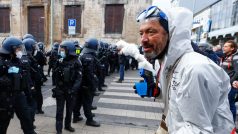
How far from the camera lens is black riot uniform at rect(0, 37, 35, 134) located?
3.65m

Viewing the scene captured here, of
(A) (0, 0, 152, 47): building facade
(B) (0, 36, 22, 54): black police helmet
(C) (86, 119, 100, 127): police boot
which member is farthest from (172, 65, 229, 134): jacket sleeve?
(A) (0, 0, 152, 47): building facade

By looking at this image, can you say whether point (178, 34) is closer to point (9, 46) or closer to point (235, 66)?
point (9, 46)

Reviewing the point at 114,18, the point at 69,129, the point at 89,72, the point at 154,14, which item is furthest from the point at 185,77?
the point at 114,18

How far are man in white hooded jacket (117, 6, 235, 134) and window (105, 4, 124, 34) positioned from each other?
22.6m

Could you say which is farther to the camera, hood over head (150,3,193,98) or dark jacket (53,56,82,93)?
dark jacket (53,56,82,93)

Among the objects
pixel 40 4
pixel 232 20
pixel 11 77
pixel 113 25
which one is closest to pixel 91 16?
pixel 113 25

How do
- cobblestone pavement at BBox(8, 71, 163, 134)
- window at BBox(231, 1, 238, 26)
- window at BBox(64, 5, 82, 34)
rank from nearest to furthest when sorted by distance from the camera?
cobblestone pavement at BBox(8, 71, 163, 134) → window at BBox(231, 1, 238, 26) → window at BBox(64, 5, 82, 34)

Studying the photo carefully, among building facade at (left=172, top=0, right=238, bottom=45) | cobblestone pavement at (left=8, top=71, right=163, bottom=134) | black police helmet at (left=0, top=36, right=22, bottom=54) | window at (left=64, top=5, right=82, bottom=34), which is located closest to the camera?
black police helmet at (left=0, top=36, right=22, bottom=54)

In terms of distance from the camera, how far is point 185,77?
1191 mm

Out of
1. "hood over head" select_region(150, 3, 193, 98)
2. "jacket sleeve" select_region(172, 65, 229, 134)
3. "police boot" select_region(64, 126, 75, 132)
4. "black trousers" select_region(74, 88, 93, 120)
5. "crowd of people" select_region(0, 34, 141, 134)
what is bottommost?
"police boot" select_region(64, 126, 75, 132)

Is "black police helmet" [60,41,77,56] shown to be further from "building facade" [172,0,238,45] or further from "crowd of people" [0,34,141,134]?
"building facade" [172,0,238,45]

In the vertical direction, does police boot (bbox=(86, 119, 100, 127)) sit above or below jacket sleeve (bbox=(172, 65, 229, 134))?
below

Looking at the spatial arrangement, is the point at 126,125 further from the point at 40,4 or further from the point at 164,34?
the point at 40,4

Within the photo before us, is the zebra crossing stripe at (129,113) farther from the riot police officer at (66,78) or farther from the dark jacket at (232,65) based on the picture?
the dark jacket at (232,65)
